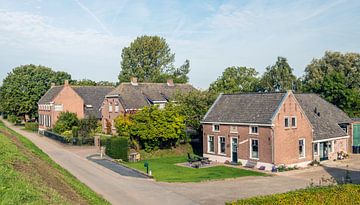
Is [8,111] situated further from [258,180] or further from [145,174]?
[258,180]

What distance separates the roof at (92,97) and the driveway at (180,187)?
25119 millimetres

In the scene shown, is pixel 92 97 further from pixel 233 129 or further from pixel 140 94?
pixel 233 129

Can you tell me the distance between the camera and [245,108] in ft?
118


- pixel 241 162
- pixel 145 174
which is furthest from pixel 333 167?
pixel 145 174

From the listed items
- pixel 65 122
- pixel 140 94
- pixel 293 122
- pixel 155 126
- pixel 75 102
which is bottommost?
pixel 65 122

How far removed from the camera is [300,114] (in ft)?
112

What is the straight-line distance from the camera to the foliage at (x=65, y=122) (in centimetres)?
5222

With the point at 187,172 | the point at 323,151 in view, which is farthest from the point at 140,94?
the point at 323,151

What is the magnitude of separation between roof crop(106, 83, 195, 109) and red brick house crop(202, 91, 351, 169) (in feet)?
39.4

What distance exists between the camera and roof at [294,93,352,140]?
36.9m

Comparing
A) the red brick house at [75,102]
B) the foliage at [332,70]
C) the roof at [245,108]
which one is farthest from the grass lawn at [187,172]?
the red brick house at [75,102]

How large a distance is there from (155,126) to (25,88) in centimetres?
4775

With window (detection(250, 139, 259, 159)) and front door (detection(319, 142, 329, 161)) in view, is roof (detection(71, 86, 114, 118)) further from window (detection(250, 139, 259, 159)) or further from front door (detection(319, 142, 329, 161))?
front door (detection(319, 142, 329, 161))

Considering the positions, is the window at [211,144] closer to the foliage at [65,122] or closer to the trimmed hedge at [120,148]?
the trimmed hedge at [120,148]
